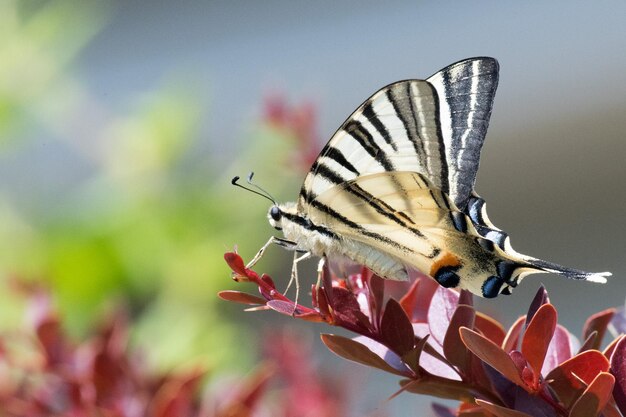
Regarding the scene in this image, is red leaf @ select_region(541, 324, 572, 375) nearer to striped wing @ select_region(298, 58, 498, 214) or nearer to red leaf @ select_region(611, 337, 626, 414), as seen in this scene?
red leaf @ select_region(611, 337, 626, 414)

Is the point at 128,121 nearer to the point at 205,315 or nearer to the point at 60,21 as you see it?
the point at 60,21

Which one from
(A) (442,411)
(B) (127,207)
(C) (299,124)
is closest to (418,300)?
(A) (442,411)

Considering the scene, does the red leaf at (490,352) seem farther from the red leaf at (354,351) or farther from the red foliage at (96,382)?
the red foliage at (96,382)

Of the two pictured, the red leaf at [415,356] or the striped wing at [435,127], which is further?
the striped wing at [435,127]

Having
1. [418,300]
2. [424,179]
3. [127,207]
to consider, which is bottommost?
[127,207]

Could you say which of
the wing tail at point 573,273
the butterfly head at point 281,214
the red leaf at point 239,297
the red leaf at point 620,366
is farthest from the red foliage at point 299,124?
the red leaf at point 620,366

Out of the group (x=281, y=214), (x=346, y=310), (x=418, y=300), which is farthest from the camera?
(x=281, y=214)

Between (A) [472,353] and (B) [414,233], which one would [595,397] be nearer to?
(A) [472,353]
